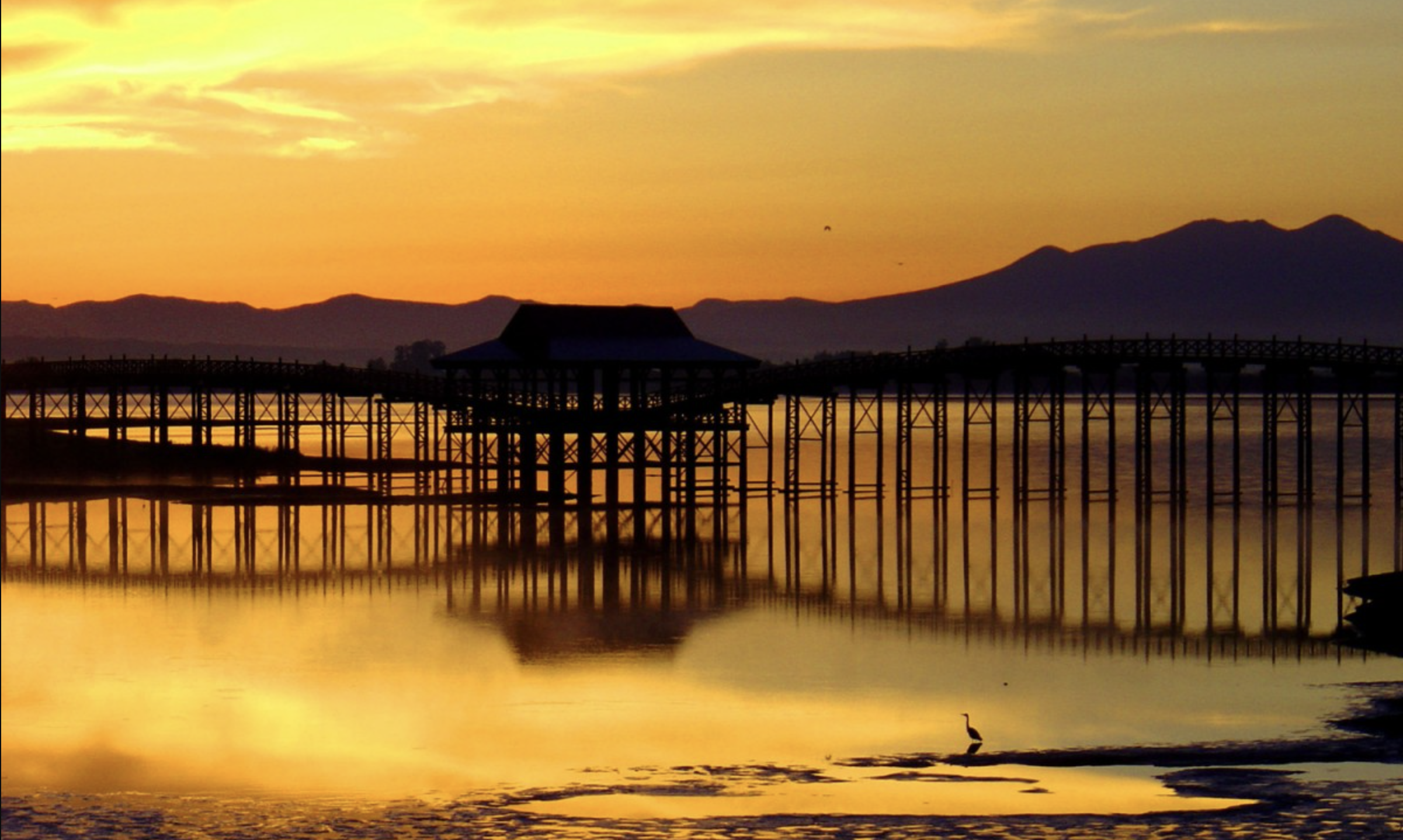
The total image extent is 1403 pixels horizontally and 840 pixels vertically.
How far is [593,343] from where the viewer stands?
64.6m

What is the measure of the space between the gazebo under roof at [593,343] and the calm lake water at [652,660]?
12140 mm

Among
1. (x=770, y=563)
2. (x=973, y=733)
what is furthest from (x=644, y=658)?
(x=770, y=563)

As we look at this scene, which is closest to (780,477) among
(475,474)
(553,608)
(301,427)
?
(475,474)

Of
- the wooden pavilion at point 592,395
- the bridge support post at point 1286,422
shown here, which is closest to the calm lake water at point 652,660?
the bridge support post at point 1286,422

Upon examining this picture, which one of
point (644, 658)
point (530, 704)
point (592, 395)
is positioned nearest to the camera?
point (530, 704)

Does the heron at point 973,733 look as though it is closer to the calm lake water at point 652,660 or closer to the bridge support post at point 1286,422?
the calm lake water at point 652,660

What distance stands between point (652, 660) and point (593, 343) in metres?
36.1

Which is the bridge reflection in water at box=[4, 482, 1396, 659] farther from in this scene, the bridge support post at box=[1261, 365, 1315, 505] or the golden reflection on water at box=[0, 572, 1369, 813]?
the golden reflection on water at box=[0, 572, 1369, 813]

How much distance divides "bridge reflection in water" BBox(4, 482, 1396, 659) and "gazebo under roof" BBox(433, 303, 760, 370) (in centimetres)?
531

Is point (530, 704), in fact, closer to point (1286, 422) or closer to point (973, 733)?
point (973, 733)

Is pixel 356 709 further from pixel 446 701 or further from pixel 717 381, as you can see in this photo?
pixel 717 381

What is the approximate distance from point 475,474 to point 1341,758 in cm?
4842

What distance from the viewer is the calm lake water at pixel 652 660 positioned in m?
21.2

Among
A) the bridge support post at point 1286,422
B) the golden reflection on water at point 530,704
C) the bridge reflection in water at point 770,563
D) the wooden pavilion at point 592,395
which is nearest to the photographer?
the golden reflection on water at point 530,704
